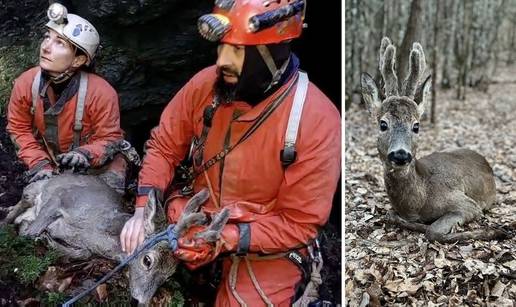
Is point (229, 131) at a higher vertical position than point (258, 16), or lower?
→ lower

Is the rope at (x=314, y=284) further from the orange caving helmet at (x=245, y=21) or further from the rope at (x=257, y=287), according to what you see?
the orange caving helmet at (x=245, y=21)

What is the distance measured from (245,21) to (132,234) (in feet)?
2.22

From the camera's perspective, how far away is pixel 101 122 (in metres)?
2.29

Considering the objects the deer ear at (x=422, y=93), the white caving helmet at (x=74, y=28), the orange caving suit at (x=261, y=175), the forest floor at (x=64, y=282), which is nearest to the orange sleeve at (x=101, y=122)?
the white caving helmet at (x=74, y=28)

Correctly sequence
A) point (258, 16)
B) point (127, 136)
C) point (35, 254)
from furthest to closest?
point (127, 136), point (35, 254), point (258, 16)

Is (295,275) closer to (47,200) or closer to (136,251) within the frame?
(136,251)

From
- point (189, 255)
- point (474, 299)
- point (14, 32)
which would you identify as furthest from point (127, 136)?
point (474, 299)

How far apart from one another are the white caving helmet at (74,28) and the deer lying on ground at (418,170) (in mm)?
902

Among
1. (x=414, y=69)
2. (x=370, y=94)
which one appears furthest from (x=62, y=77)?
(x=414, y=69)

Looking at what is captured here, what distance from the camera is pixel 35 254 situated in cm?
210

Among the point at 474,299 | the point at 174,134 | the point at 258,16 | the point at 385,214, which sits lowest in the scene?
the point at 474,299

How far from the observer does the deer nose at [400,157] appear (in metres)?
2.27

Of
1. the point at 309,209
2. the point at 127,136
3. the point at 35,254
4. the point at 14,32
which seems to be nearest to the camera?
the point at 309,209

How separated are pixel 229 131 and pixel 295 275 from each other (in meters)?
0.48
